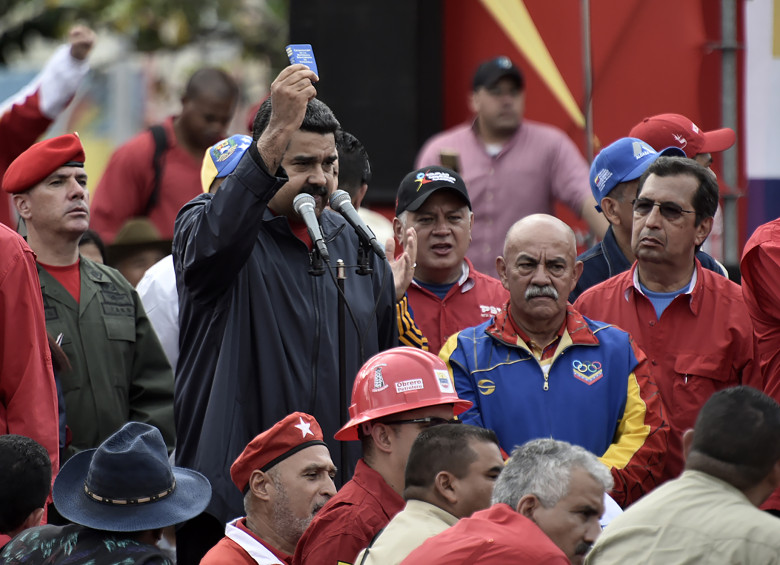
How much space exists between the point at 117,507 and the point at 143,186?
4.99 meters

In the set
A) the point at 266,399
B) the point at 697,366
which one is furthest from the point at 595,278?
the point at 266,399

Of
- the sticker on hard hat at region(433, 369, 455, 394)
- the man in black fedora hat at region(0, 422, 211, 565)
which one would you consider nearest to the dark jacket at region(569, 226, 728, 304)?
the sticker on hard hat at region(433, 369, 455, 394)

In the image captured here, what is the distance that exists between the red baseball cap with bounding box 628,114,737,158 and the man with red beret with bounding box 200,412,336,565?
274 centimetres

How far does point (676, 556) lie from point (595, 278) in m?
3.10

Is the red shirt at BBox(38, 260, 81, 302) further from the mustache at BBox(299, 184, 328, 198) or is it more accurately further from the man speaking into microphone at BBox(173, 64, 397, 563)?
the mustache at BBox(299, 184, 328, 198)

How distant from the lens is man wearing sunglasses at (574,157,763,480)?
583 centimetres

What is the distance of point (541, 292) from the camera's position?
18.9 ft

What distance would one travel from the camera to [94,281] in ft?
22.2

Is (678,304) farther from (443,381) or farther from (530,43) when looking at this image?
(530,43)

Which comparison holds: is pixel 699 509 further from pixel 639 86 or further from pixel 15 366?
pixel 639 86

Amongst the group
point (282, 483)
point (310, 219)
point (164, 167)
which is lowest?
point (282, 483)

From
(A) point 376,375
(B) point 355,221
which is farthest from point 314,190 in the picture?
(A) point 376,375

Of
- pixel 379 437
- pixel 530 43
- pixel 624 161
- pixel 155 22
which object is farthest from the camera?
pixel 155 22

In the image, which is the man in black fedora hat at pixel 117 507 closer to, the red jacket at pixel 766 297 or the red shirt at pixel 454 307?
the red shirt at pixel 454 307
